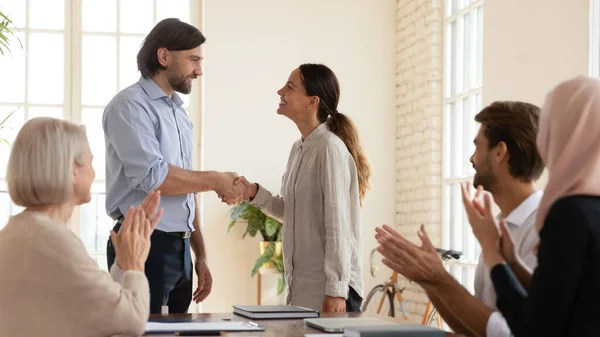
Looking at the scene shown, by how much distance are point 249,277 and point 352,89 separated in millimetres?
A: 2083

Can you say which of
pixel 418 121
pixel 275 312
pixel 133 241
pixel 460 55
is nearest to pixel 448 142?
pixel 418 121

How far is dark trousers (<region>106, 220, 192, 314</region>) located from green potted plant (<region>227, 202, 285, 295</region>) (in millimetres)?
3781

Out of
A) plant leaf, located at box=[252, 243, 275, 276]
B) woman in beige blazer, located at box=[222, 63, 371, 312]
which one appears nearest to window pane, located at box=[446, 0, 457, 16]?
plant leaf, located at box=[252, 243, 275, 276]

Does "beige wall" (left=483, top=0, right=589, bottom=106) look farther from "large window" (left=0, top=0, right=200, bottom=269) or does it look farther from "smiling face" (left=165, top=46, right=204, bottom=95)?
"large window" (left=0, top=0, right=200, bottom=269)

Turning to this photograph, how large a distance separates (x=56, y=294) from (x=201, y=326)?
49cm

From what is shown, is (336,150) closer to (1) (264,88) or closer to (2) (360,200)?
(2) (360,200)

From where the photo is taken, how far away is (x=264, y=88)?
321 inches

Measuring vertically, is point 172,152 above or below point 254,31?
below

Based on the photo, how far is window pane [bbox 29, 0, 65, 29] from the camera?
7949 mm

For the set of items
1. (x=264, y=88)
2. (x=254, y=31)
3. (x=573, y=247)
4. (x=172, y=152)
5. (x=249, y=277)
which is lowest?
(x=249, y=277)

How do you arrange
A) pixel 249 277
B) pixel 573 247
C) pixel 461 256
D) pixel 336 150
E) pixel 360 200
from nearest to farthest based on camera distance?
1. pixel 573 247
2. pixel 336 150
3. pixel 360 200
4. pixel 461 256
5. pixel 249 277

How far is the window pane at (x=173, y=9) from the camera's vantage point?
816cm

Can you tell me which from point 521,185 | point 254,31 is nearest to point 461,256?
point 254,31

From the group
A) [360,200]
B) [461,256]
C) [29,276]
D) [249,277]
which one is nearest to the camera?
[29,276]
